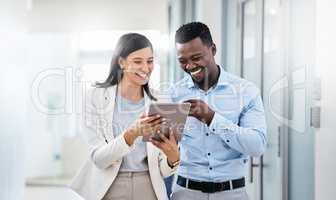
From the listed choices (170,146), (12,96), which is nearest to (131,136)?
(170,146)

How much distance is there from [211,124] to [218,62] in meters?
0.27

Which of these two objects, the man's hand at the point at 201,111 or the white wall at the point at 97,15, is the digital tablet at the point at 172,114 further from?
the white wall at the point at 97,15

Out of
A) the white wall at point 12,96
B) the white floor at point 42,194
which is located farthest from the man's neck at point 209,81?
the white floor at point 42,194

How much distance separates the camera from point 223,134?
46.8 inches

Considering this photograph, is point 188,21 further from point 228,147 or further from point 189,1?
point 228,147

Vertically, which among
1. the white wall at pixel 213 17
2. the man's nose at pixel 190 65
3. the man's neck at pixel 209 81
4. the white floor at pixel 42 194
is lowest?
the white floor at pixel 42 194

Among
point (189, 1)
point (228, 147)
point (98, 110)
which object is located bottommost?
point (228, 147)

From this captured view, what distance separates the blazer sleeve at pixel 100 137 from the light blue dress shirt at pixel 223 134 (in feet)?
0.65

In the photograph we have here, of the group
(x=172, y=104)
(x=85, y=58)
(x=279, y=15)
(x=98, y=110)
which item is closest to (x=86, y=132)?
(x=98, y=110)

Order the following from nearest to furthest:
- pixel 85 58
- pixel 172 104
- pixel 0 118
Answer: pixel 172 104, pixel 85 58, pixel 0 118

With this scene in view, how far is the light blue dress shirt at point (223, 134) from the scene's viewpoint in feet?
3.92

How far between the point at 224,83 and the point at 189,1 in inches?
17.3

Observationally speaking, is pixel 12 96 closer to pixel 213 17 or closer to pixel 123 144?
pixel 123 144

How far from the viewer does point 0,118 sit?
182 cm
